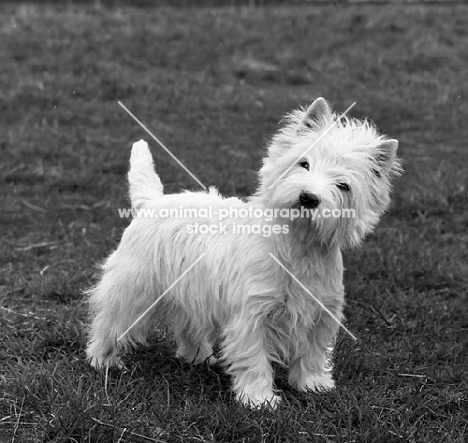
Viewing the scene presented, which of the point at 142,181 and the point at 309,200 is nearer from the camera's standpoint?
the point at 309,200

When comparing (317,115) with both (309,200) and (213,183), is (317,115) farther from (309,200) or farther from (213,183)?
(213,183)

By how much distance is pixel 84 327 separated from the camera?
438 centimetres

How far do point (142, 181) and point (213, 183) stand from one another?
282cm

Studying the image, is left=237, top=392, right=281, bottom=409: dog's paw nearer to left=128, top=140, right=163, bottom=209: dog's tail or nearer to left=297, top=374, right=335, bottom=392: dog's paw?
left=297, top=374, right=335, bottom=392: dog's paw

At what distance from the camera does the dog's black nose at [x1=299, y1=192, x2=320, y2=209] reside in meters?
3.13

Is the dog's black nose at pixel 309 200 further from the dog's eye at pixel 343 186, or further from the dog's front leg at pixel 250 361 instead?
the dog's front leg at pixel 250 361

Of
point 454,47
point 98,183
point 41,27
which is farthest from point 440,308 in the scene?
point 41,27

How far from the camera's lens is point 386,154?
3.51m

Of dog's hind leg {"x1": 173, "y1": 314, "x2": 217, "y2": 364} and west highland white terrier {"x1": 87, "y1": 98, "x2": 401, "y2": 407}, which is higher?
west highland white terrier {"x1": 87, "y1": 98, "x2": 401, "y2": 407}

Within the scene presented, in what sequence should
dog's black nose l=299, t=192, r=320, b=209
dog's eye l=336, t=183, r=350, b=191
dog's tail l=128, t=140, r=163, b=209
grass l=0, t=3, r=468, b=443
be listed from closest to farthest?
dog's black nose l=299, t=192, r=320, b=209
dog's eye l=336, t=183, r=350, b=191
grass l=0, t=3, r=468, b=443
dog's tail l=128, t=140, r=163, b=209

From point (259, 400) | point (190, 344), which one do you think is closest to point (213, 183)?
point (190, 344)

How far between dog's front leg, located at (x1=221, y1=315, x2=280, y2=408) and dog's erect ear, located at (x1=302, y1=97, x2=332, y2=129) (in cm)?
Result: 99

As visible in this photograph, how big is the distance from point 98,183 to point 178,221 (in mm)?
3255

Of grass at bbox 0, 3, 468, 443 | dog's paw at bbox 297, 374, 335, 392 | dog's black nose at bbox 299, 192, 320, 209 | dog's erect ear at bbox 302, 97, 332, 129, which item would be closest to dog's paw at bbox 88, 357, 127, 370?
grass at bbox 0, 3, 468, 443
